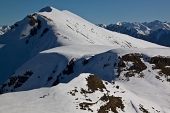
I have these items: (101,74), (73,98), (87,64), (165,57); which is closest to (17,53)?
(87,64)

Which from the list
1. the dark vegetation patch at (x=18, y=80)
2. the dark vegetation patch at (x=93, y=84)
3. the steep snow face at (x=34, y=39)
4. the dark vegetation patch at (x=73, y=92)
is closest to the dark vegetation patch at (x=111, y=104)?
the dark vegetation patch at (x=93, y=84)

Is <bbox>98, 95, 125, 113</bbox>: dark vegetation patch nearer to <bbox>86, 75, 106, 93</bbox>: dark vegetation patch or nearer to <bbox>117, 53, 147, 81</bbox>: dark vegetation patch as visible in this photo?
<bbox>86, 75, 106, 93</bbox>: dark vegetation patch

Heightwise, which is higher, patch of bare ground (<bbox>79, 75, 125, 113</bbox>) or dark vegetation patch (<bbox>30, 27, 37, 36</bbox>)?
dark vegetation patch (<bbox>30, 27, 37, 36</bbox>)

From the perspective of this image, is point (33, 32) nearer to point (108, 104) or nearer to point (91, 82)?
point (91, 82)

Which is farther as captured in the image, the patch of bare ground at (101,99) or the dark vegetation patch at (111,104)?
the dark vegetation patch at (111,104)

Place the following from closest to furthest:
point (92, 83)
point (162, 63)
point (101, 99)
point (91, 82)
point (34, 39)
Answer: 1. point (101, 99)
2. point (92, 83)
3. point (91, 82)
4. point (162, 63)
5. point (34, 39)

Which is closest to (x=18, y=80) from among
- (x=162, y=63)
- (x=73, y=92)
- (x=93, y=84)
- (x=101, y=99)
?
(x=93, y=84)

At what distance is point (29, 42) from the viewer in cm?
10225

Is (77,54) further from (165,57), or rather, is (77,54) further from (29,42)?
(29,42)

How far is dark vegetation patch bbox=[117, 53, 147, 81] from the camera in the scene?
42.2 metres

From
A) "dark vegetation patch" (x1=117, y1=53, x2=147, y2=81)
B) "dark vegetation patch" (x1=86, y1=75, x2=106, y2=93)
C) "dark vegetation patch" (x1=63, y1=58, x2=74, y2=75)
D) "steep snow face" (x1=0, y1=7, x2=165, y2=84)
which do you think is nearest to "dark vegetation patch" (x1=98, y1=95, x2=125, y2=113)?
"dark vegetation patch" (x1=86, y1=75, x2=106, y2=93)

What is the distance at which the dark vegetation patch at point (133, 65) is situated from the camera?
4215 cm

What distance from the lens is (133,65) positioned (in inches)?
1736

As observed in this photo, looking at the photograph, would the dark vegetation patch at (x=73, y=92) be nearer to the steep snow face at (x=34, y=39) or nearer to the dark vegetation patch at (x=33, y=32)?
the steep snow face at (x=34, y=39)
